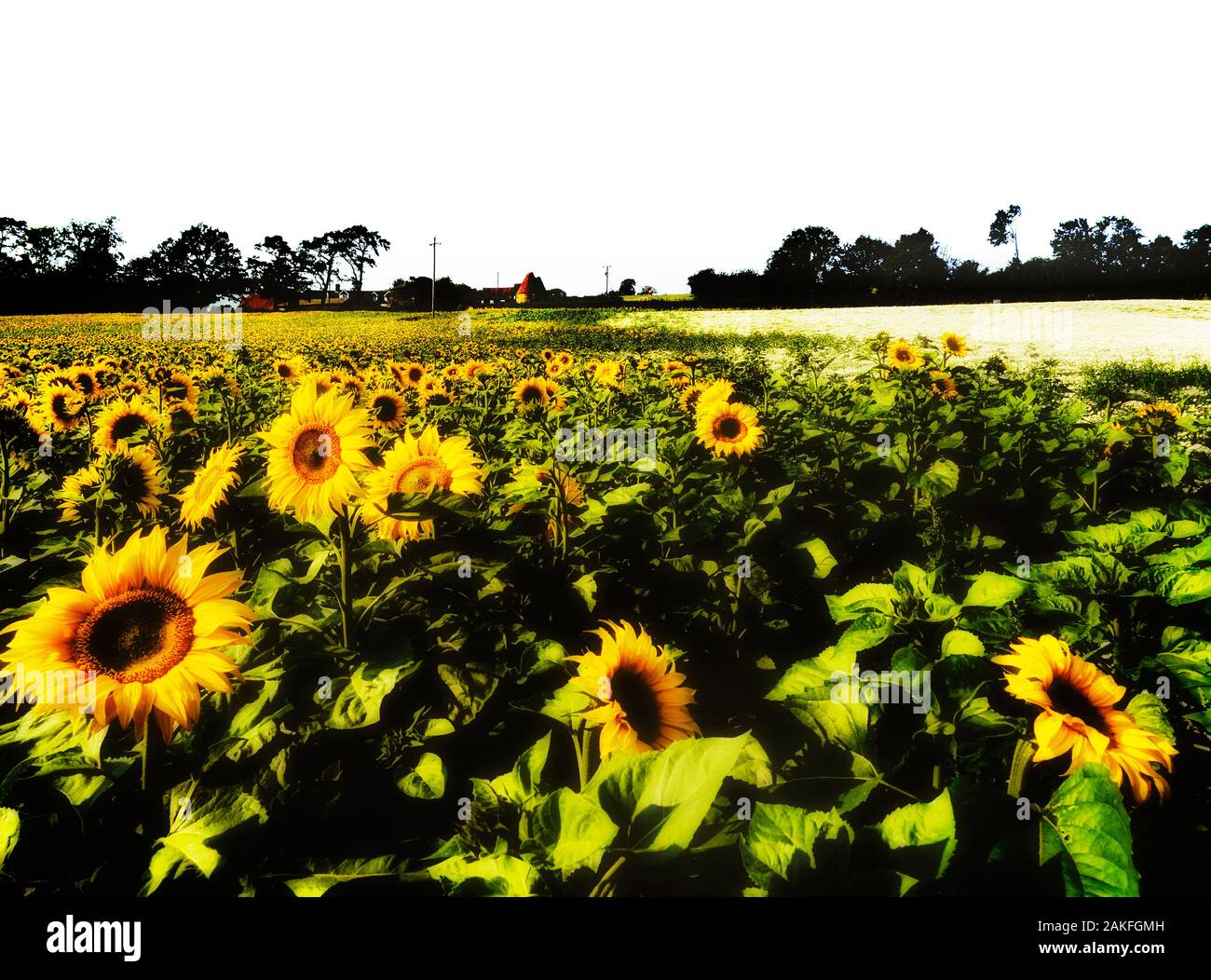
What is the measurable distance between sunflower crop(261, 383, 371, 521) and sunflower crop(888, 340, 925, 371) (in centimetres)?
533

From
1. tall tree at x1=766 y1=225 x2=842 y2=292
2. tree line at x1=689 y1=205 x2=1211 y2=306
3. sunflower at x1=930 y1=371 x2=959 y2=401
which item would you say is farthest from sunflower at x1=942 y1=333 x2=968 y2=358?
tall tree at x1=766 y1=225 x2=842 y2=292

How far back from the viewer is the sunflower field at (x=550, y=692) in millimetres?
939

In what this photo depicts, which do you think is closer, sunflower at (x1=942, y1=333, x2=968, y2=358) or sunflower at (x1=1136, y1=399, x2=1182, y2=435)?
sunflower at (x1=1136, y1=399, x2=1182, y2=435)

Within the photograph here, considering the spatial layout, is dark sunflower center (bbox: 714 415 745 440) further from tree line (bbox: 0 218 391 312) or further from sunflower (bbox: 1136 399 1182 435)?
tree line (bbox: 0 218 391 312)

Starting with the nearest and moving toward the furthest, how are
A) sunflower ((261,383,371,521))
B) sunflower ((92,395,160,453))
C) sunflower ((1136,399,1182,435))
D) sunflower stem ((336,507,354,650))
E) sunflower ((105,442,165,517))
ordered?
1. sunflower stem ((336,507,354,650))
2. sunflower ((261,383,371,521))
3. sunflower ((105,442,165,517))
4. sunflower ((92,395,160,453))
5. sunflower ((1136,399,1182,435))

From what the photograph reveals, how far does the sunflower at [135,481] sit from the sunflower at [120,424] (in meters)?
1.08

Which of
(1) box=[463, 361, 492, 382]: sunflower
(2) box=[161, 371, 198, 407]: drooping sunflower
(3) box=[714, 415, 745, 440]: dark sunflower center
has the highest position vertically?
(1) box=[463, 361, 492, 382]: sunflower

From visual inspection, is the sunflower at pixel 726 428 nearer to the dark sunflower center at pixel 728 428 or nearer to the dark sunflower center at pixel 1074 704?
the dark sunflower center at pixel 728 428

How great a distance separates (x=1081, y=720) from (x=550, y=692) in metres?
1.14

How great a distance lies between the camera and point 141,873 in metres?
1.22

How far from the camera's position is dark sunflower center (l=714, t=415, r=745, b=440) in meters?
4.41

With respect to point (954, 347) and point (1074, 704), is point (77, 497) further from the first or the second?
point (954, 347)

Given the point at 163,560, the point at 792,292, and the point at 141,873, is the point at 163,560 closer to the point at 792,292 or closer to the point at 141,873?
the point at 141,873

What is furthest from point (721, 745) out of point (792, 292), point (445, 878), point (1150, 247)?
point (1150, 247)
